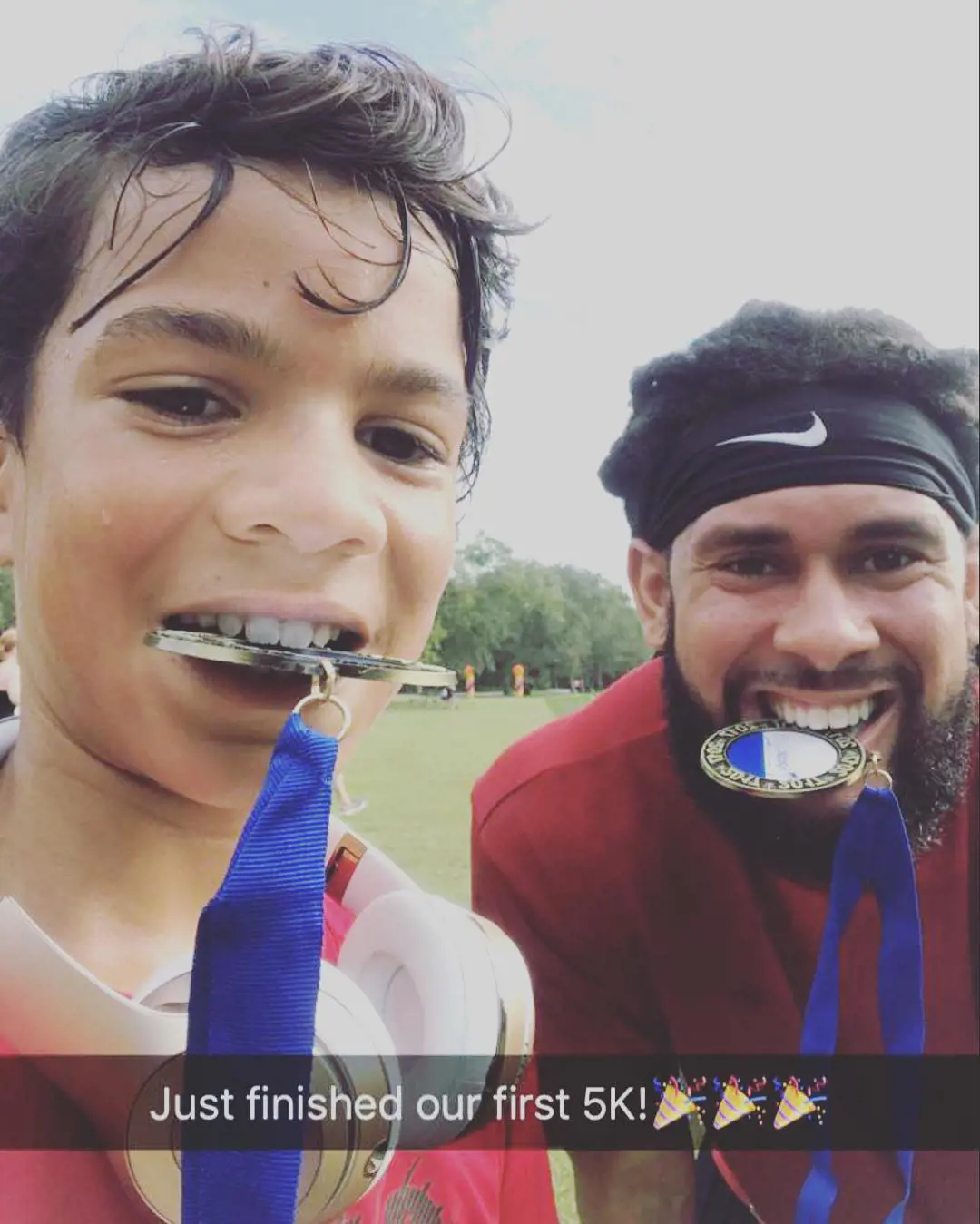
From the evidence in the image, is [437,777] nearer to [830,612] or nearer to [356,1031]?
[830,612]

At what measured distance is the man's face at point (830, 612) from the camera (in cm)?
83

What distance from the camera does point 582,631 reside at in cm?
105

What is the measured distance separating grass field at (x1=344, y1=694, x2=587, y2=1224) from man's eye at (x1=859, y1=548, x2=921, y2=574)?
14.3 inches

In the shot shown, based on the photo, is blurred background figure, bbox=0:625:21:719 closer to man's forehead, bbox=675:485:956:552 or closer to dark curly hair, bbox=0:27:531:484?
dark curly hair, bbox=0:27:531:484

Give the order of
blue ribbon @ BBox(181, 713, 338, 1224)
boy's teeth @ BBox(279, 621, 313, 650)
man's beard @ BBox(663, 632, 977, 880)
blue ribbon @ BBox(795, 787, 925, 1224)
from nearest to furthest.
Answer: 1. blue ribbon @ BBox(181, 713, 338, 1224)
2. boy's teeth @ BBox(279, 621, 313, 650)
3. blue ribbon @ BBox(795, 787, 925, 1224)
4. man's beard @ BBox(663, 632, 977, 880)

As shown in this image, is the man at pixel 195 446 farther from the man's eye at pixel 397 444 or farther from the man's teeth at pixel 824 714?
the man's teeth at pixel 824 714

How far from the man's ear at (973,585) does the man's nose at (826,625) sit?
0.42ft

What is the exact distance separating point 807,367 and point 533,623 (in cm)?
37

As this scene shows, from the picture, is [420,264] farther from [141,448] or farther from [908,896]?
[908,896]

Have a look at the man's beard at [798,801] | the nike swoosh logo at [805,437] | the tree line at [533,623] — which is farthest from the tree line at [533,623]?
the nike swoosh logo at [805,437]

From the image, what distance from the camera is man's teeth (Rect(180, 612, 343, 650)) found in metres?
0.50

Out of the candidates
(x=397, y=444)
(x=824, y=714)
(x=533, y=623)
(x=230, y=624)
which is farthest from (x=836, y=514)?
(x=230, y=624)

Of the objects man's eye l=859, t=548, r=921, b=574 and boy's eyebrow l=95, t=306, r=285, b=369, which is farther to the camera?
man's eye l=859, t=548, r=921, b=574

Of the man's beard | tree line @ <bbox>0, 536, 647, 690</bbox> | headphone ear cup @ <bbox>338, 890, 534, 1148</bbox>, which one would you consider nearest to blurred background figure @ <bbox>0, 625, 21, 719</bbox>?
tree line @ <bbox>0, 536, 647, 690</bbox>
